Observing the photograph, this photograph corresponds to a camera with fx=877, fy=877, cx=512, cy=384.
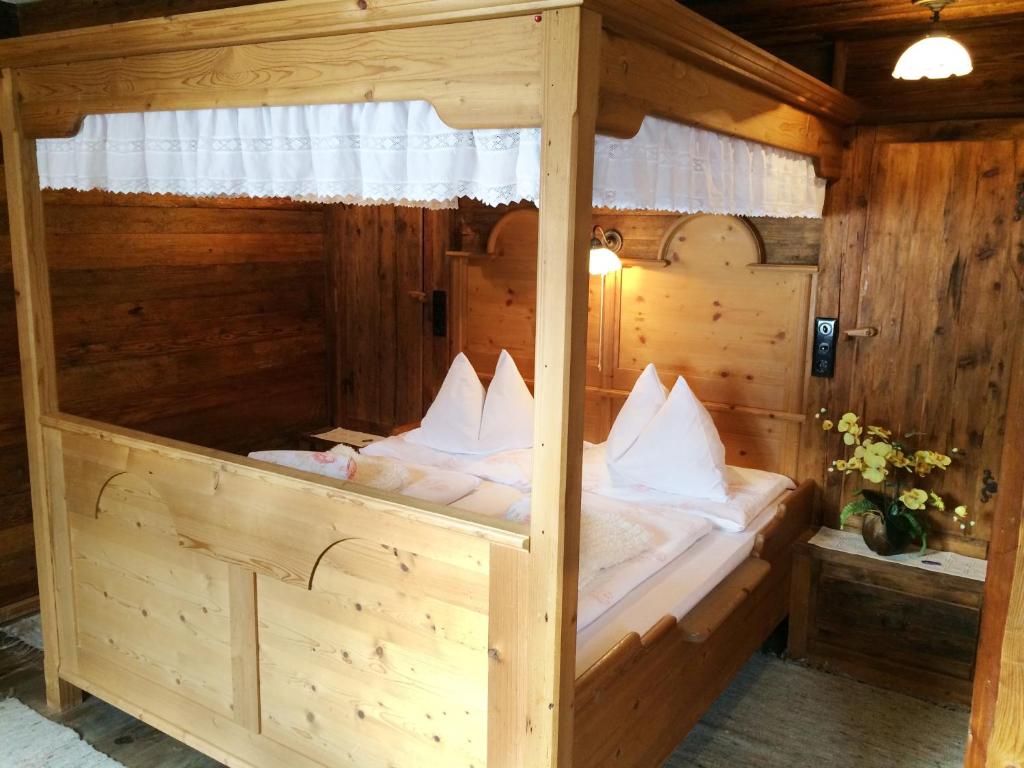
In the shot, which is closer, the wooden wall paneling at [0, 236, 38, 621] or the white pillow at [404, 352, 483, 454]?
the wooden wall paneling at [0, 236, 38, 621]

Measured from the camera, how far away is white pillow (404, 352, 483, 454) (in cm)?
379

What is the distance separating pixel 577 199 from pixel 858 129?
2112 mm

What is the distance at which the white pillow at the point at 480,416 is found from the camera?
3783 mm

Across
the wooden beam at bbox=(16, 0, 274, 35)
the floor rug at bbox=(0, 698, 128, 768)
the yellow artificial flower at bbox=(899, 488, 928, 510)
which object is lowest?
the floor rug at bbox=(0, 698, 128, 768)

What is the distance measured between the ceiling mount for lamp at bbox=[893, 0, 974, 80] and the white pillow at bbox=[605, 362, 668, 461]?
140 centimetres

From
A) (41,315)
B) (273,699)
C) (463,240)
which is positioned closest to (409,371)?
(463,240)

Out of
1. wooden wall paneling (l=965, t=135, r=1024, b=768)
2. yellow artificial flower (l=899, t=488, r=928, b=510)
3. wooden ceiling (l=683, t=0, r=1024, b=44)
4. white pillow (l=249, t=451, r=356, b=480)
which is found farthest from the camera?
yellow artificial flower (l=899, t=488, r=928, b=510)

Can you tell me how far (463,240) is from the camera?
14.1ft

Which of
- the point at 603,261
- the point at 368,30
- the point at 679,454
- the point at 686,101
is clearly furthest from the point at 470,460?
the point at 368,30

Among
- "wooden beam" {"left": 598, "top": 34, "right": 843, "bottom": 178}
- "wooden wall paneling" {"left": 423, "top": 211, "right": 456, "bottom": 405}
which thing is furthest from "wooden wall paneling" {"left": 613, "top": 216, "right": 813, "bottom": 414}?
"wooden wall paneling" {"left": 423, "top": 211, "right": 456, "bottom": 405}

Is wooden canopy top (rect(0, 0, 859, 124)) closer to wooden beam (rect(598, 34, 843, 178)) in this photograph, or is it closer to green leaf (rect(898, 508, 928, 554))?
wooden beam (rect(598, 34, 843, 178))

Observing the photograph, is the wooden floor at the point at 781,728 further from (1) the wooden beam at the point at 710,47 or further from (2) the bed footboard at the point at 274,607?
(1) the wooden beam at the point at 710,47

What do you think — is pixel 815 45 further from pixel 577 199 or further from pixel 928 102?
pixel 577 199

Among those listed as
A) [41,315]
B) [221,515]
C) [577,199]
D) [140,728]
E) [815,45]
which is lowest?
[140,728]
